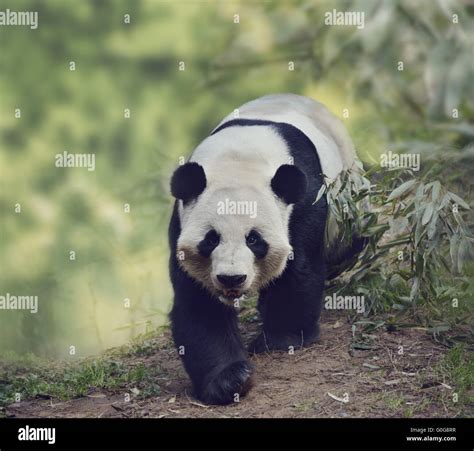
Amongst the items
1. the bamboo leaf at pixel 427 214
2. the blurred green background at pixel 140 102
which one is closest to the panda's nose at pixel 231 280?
the bamboo leaf at pixel 427 214

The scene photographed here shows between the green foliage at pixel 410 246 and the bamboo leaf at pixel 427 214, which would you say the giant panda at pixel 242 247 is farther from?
the bamboo leaf at pixel 427 214

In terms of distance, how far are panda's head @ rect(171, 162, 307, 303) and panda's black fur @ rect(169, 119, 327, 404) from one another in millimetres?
18

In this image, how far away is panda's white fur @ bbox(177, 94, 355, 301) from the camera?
4945 mm

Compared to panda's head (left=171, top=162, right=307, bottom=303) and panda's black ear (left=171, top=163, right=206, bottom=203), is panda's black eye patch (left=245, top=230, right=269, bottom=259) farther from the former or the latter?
panda's black ear (left=171, top=163, right=206, bottom=203)

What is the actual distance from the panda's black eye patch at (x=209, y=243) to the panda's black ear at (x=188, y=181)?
30cm

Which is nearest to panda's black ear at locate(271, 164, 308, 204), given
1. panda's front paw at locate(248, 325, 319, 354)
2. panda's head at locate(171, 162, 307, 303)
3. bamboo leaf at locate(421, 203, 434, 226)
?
panda's head at locate(171, 162, 307, 303)

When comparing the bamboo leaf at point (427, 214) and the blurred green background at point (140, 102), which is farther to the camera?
the blurred green background at point (140, 102)

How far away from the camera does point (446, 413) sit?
4977 mm

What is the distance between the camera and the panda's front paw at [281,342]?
5777 millimetres

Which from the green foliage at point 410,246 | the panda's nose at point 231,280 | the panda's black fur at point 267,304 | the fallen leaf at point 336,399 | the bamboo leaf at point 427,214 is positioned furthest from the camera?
the green foliage at point 410,246

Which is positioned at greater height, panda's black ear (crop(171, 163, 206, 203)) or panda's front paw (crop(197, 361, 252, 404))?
panda's black ear (crop(171, 163, 206, 203))

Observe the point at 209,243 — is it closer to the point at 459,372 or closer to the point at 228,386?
the point at 228,386
